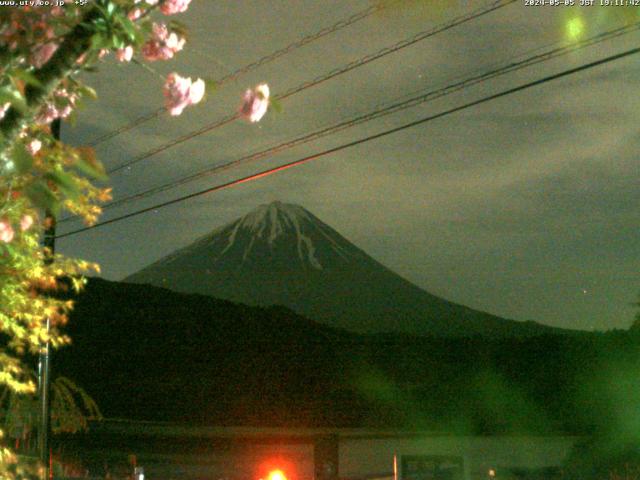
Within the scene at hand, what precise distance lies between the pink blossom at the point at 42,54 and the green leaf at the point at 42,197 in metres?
1.10

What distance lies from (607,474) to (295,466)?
997 cm

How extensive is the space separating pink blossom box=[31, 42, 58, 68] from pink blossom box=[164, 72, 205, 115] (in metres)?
0.62

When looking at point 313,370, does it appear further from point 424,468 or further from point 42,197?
point 42,197

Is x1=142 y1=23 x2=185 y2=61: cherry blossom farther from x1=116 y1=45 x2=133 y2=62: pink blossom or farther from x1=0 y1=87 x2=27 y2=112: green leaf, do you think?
x1=0 y1=87 x2=27 y2=112: green leaf

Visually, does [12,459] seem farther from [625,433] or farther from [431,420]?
[431,420]

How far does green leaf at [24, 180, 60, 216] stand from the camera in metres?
3.17

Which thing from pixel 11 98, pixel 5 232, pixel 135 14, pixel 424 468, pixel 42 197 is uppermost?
pixel 135 14

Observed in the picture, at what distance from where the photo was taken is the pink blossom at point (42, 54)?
409cm

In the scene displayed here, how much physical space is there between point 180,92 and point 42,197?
4.75ft

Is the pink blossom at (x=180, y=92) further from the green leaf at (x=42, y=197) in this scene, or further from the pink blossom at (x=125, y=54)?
the green leaf at (x=42, y=197)

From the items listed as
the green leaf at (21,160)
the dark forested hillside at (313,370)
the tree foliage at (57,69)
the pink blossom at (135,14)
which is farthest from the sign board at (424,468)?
the dark forested hillside at (313,370)

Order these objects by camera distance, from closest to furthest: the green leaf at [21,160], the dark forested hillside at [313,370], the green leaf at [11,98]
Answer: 1. the green leaf at [21,160]
2. the green leaf at [11,98]
3. the dark forested hillside at [313,370]

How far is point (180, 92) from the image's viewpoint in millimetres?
4453

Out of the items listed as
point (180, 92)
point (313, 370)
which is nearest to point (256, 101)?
point (180, 92)
